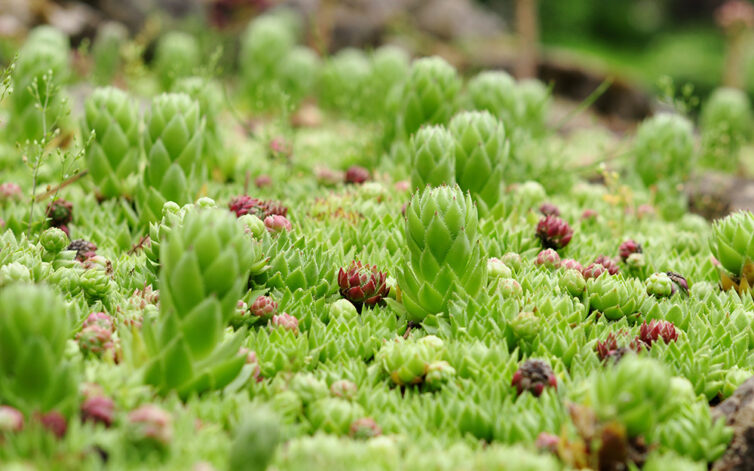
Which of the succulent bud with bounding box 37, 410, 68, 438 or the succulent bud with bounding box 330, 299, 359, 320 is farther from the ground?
the succulent bud with bounding box 37, 410, 68, 438

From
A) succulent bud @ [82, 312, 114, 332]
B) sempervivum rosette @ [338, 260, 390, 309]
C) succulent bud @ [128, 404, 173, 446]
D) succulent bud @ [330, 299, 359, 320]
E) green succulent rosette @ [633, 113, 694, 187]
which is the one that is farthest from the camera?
green succulent rosette @ [633, 113, 694, 187]

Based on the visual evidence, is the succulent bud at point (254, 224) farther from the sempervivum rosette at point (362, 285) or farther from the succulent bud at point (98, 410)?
the succulent bud at point (98, 410)

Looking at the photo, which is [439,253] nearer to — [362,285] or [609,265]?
[362,285]

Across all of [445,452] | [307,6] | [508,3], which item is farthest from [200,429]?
[508,3]

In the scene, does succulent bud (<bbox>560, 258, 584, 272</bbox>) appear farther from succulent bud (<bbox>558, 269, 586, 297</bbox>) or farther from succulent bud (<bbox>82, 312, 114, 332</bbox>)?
succulent bud (<bbox>82, 312, 114, 332</bbox>)

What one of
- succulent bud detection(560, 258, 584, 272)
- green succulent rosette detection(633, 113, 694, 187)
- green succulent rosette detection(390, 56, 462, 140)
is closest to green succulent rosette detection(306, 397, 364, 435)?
succulent bud detection(560, 258, 584, 272)

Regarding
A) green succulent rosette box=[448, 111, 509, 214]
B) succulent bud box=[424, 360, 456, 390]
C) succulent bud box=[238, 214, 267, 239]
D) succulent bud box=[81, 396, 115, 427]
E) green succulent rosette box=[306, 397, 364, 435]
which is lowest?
green succulent rosette box=[306, 397, 364, 435]

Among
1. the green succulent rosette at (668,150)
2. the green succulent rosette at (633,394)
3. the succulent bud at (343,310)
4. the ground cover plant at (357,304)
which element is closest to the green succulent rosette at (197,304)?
the ground cover plant at (357,304)

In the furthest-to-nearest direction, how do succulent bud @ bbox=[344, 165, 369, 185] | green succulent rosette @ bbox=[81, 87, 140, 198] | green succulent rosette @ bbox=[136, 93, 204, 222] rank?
succulent bud @ bbox=[344, 165, 369, 185] < green succulent rosette @ bbox=[81, 87, 140, 198] < green succulent rosette @ bbox=[136, 93, 204, 222]
